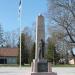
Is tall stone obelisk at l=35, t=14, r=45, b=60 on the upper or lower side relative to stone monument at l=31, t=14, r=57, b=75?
upper

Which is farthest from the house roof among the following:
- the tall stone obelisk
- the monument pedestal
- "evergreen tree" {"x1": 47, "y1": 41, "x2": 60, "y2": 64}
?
the monument pedestal

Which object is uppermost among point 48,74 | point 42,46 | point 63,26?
point 63,26

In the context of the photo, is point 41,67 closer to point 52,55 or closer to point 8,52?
point 52,55

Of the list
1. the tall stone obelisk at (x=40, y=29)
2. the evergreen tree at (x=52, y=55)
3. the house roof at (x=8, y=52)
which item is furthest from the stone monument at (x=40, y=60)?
the house roof at (x=8, y=52)

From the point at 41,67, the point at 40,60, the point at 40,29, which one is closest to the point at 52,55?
Answer: the point at 40,29

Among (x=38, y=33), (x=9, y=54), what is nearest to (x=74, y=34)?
(x=38, y=33)

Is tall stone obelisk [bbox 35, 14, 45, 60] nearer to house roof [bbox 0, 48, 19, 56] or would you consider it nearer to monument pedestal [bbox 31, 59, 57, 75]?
monument pedestal [bbox 31, 59, 57, 75]

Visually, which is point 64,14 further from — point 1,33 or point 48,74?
point 1,33

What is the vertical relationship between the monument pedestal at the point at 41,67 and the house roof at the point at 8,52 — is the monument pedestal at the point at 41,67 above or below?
below

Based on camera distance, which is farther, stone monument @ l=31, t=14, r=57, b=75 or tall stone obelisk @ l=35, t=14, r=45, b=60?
tall stone obelisk @ l=35, t=14, r=45, b=60

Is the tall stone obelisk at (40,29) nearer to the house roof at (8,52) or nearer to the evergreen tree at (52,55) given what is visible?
the evergreen tree at (52,55)

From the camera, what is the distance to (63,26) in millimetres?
51000

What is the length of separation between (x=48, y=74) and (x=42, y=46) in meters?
2.89

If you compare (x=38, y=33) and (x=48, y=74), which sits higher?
(x=38, y=33)
